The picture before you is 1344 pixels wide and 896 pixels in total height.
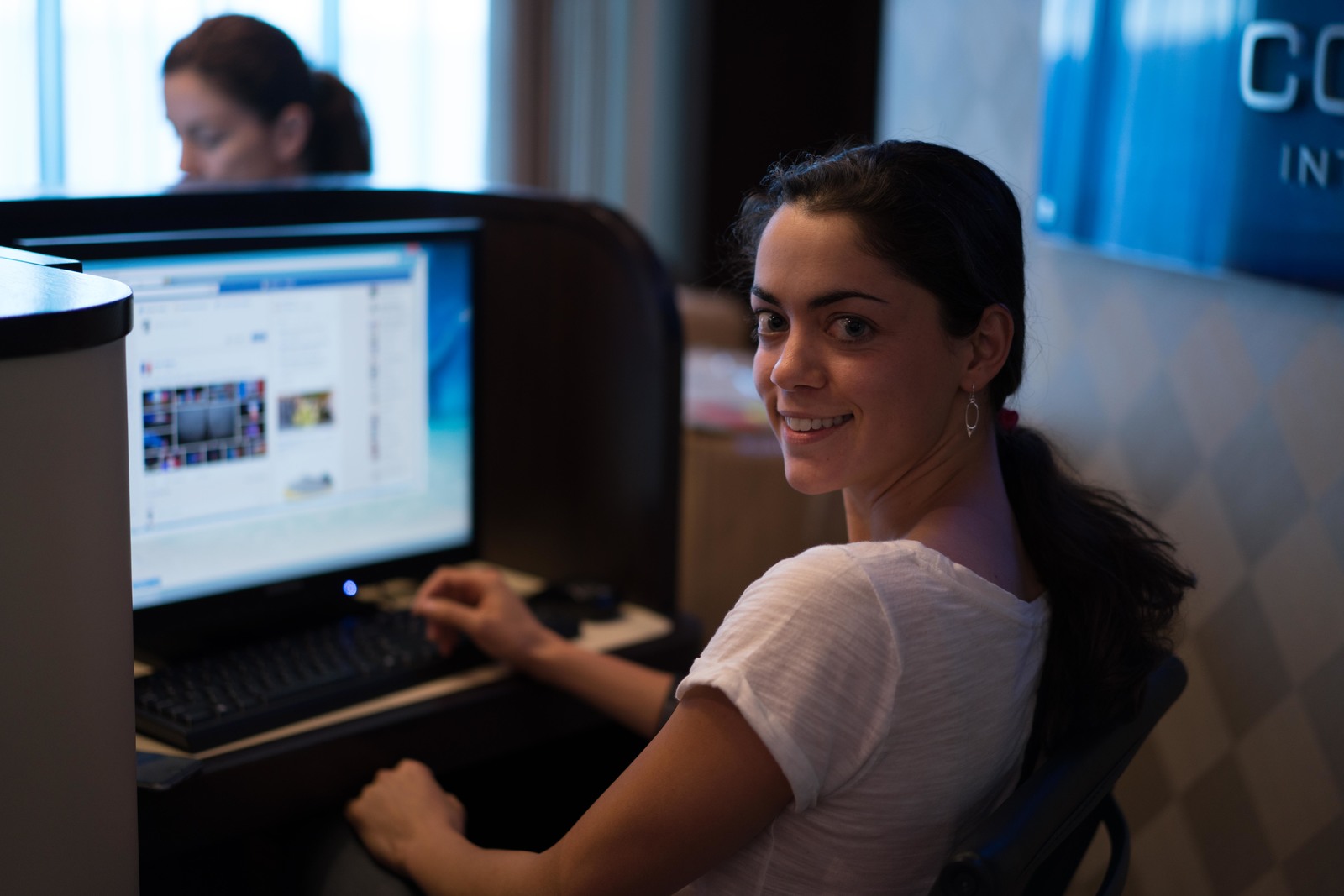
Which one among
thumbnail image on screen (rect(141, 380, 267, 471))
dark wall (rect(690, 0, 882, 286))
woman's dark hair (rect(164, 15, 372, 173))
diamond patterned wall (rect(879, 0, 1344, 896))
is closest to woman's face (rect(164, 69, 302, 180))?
woman's dark hair (rect(164, 15, 372, 173))

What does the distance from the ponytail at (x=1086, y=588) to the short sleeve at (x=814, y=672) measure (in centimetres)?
19

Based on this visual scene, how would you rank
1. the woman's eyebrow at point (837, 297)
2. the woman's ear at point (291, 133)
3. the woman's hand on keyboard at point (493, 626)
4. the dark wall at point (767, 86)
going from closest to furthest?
the woman's eyebrow at point (837, 297), the woman's hand on keyboard at point (493, 626), the woman's ear at point (291, 133), the dark wall at point (767, 86)

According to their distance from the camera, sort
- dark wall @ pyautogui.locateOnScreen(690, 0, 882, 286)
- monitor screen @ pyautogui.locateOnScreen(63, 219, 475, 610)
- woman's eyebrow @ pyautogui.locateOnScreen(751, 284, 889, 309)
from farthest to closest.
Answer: dark wall @ pyautogui.locateOnScreen(690, 0, 882, 286) → monitor screen @ pyautogui.locateOnScreen(63, 219, 475, 610) → woman's eyebrow @ pyautogui.locateOnScreen(751, 284, 889, 309)

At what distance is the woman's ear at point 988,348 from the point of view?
1.01m

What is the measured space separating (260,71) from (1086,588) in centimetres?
103

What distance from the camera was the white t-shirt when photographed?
2.81 feet

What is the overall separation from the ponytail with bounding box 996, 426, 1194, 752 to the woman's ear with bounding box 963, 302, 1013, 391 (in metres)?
0.10

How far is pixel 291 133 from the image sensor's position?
1.53 m

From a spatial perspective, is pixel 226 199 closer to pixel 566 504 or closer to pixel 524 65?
pixel 566 504

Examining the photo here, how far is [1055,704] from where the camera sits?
3.24 ft

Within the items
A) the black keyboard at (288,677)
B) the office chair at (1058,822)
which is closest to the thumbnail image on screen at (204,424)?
the black keyboard at (288,677)

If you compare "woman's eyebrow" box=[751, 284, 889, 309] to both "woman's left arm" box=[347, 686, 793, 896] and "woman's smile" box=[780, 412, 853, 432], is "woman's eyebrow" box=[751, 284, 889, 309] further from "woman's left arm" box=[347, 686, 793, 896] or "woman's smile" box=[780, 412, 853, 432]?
"woman's left arm" box=[347, 686, 793, 896]

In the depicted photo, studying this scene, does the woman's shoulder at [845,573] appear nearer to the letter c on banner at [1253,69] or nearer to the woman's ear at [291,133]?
the woman's ear at [291,133]

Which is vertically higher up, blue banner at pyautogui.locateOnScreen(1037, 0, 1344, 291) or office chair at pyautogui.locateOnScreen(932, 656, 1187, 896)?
blue banner at pyautogui.locateOnScreen(1037, 0, 1344, 291)
